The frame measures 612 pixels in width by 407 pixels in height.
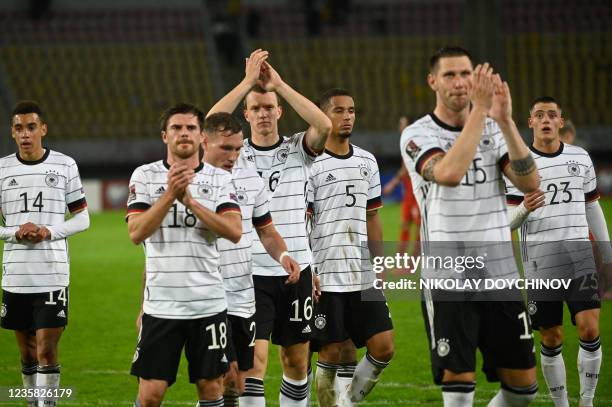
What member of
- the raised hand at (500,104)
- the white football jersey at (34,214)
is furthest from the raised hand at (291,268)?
the white football jersey at (34,214)

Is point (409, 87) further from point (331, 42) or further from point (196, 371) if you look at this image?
point (196, 371)

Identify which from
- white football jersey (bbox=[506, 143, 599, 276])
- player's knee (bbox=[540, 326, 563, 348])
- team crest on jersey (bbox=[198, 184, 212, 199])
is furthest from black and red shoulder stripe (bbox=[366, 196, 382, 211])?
team crest on jersey (bbox=[198, 184, 212, 199])

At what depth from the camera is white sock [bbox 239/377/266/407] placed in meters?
6.50

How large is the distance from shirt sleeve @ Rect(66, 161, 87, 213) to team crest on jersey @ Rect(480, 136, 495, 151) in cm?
339

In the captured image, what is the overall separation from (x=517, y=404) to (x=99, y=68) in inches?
1118

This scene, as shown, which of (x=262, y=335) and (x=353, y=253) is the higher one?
(x=353, y=253)

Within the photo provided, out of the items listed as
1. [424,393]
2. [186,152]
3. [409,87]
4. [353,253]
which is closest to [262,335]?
[353,253]

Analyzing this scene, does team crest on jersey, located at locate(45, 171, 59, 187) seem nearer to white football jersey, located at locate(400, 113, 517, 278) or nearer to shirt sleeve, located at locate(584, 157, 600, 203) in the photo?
white football jersey, located at locate(400, 113, 517, 278)

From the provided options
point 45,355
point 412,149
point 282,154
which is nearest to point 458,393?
point 412,149

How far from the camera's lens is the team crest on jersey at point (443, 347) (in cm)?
540

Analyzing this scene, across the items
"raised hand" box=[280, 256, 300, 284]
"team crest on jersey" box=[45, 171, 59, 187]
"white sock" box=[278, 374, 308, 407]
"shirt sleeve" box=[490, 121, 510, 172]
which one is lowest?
"white sock" box=[278, 374, 308, 407]

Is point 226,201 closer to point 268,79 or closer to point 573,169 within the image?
point 268,79

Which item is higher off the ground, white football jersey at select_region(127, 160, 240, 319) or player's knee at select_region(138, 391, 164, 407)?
white football jersey at select_region(127, 160, 240, 319)

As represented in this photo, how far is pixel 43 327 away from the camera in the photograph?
24.0 ft
